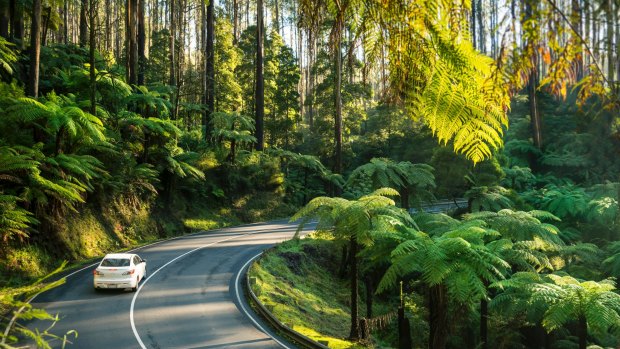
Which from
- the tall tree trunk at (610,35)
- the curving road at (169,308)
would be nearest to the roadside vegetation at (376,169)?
the tall tree trunk at (610,35)

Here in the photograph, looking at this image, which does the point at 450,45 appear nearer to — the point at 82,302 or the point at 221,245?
the point at 82,302

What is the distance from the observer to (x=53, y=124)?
53.1 ft

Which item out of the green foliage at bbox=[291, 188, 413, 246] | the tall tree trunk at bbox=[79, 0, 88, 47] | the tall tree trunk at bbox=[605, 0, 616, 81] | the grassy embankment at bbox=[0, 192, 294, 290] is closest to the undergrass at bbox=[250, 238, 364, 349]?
the green foliage at bbox=[291, 188, 413, 246]

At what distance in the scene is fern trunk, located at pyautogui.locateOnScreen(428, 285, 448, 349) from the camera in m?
11.2

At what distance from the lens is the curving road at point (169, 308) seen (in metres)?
11.9

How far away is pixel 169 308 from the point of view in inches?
570

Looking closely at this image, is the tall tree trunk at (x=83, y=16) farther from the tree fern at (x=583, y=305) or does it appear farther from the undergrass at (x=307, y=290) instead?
the tree fern at (x=583, y=305)

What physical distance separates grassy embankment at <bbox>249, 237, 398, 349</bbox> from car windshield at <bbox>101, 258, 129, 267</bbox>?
15.6ft

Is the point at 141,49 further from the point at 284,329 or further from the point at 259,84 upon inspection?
the point at 284,329

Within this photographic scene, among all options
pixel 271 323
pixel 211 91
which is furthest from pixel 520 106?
pixel 271 323

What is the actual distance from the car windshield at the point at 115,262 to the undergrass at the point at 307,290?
477 centimetres

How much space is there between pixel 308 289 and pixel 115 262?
26.5 ft

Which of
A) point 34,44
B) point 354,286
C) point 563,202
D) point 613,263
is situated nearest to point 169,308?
point 354,286

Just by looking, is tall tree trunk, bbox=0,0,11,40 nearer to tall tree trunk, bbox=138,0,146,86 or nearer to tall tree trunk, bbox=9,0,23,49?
tall tree trunk, bbox=9,0,23,49
